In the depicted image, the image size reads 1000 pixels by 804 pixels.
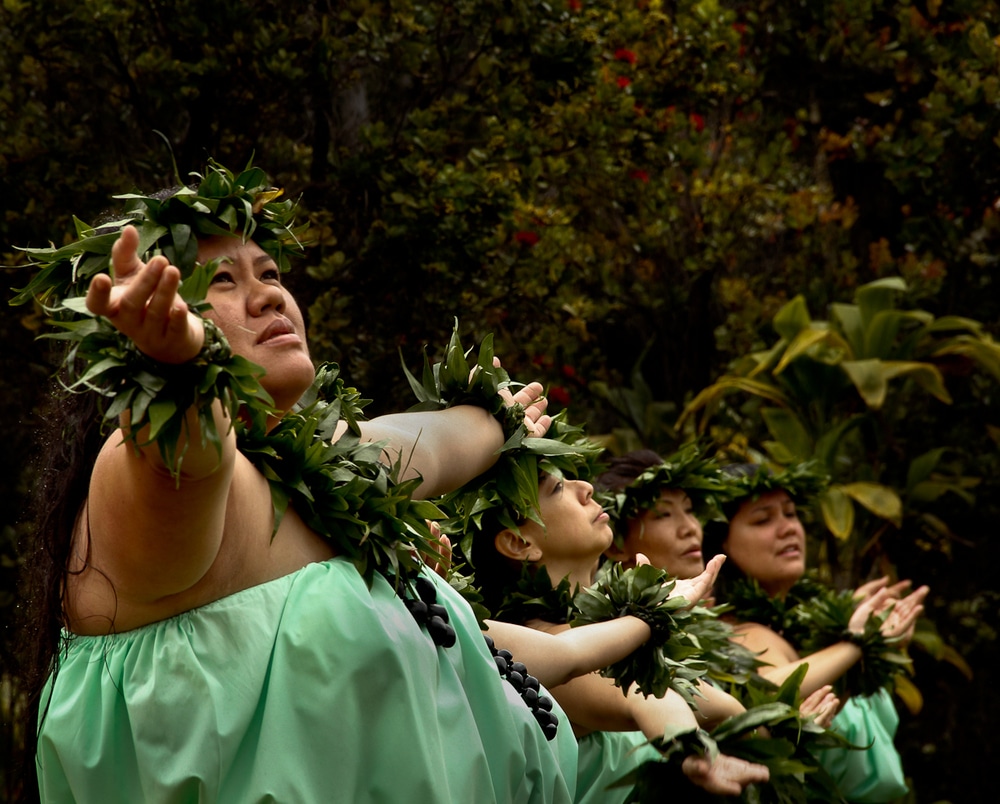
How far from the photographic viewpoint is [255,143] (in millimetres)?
4906

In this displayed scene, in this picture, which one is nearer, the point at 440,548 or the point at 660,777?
the point at 440,548

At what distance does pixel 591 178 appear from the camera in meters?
5.99

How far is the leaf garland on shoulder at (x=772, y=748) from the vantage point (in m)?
2.91

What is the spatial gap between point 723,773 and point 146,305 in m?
1.79

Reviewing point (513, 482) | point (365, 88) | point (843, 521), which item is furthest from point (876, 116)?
point (513, 482)

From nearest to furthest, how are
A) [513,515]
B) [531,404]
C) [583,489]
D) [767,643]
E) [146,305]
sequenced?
[146,305] → [531,404] → [513,515] → [583,489] → [767,643]

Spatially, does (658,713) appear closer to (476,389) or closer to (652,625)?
(652,625)

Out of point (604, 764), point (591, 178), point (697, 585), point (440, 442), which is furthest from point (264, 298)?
point (591, 178)

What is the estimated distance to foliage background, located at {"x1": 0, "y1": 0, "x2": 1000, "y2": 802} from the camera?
479 cm

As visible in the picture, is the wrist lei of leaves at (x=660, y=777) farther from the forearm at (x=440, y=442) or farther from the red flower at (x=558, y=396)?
the red flower at (x=558, y=396)

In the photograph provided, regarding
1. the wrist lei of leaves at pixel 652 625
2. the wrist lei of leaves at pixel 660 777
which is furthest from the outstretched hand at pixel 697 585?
the wrist lei of leaves at pixel 660 777

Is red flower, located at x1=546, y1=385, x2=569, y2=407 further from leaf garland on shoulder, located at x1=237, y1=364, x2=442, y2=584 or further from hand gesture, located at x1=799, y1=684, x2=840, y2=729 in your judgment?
leaf garland on shoulder, located at x1=237, y1=364, x2=442, y2=584

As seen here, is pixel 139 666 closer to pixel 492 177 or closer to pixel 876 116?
pixel 492 177

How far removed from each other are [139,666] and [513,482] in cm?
88
